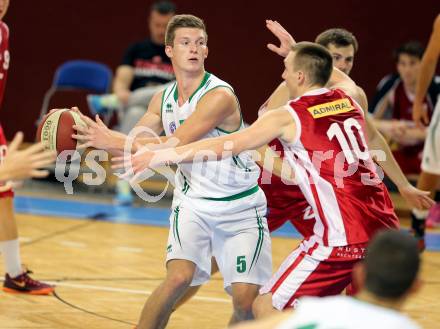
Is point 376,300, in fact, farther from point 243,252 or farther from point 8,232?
point 8,232

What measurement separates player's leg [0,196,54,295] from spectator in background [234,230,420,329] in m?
4.57

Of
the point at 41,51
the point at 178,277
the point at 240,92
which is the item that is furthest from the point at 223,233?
the point at 41,51

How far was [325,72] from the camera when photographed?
5.42 metres

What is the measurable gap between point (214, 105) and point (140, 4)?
890 cm

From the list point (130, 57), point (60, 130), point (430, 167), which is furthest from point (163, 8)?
point (60, 130)

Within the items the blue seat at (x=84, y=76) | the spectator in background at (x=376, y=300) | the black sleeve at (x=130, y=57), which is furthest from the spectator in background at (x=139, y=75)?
the spectator in background at (x=376, y=300)

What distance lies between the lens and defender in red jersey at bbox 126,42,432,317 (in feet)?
17.4

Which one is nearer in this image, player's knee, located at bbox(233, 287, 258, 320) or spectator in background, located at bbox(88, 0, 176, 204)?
player's knee, located at bbox(233, 287, 258, 320)

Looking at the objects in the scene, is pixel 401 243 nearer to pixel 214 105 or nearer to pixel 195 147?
pixel 195 147

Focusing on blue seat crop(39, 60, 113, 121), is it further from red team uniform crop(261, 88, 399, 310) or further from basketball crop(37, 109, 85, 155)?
red team uniform crop(261, 88, 399, 310)

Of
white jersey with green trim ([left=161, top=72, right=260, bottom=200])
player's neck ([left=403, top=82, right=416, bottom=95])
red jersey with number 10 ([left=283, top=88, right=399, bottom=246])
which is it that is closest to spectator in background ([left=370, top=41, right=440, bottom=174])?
player's neck ([left=403, top=82, right=416, bottom=95])

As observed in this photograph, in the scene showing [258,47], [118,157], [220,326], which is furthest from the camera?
[258,47]

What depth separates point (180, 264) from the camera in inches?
230

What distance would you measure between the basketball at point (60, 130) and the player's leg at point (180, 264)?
0.75 metres
